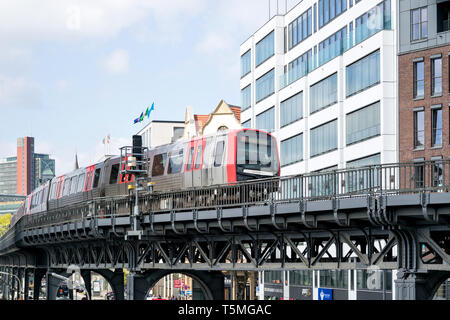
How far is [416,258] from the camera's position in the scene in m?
24.1

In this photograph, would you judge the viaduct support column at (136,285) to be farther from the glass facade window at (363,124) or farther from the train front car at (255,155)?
the glass facade window at (363,124)

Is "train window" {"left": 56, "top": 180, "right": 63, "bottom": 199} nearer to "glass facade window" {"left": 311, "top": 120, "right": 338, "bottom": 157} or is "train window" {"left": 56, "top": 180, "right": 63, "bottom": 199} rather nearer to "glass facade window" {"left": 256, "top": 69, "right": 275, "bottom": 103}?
"glass facade window" {"left": 311, "top": 120, "right": 338, "bottom": 157}

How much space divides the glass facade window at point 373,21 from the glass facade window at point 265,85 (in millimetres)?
18497

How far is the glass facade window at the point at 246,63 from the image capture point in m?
86.6

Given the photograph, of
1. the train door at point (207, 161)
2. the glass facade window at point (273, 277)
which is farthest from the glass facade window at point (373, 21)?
the glass facade window at point (273, 277)

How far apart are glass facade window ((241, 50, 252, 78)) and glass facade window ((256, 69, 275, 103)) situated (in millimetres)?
3510

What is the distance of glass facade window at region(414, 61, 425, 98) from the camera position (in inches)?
2253

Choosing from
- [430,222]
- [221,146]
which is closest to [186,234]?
[221,146]

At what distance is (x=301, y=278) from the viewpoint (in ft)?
242

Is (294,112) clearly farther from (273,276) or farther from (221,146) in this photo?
(221,146)

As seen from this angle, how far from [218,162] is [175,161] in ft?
13.6

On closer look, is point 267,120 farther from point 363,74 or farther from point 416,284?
point 416,284

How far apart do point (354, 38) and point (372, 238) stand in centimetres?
3859

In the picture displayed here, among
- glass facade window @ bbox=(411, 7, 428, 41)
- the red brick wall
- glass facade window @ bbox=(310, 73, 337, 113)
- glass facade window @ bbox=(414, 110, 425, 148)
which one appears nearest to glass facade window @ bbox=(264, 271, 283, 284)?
glass facade window @ bbox=(310, 73, 337, 113)
